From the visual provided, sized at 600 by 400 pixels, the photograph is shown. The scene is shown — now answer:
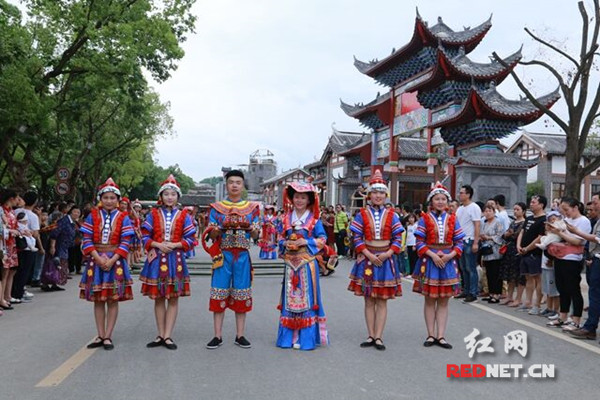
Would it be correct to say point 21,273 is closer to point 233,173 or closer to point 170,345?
point 170,345

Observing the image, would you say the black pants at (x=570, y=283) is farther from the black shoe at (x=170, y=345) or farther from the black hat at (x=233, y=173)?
the black shoe at (x=170, y=345)

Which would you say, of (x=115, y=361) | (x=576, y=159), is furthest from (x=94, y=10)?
(x=576, y=159)

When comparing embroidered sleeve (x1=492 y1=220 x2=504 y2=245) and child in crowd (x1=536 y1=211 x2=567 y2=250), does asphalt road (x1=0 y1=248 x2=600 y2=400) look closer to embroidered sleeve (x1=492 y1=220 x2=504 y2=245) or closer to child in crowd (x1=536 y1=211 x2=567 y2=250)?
→ child in crowd (x1=536 y1=211 x2=567 y2=250)

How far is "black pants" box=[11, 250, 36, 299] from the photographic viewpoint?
28.5 feet

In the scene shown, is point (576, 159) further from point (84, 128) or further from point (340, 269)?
point (84, 128)

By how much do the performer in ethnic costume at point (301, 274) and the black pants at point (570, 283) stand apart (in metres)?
3.23

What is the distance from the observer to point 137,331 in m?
6.51

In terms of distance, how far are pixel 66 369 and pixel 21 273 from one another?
465cm

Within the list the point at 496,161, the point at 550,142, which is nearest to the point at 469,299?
the point at 496,161

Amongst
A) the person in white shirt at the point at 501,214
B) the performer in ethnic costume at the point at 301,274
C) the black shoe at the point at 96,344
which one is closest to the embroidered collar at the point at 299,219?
the performer in ethnic costume at the point at 301,274

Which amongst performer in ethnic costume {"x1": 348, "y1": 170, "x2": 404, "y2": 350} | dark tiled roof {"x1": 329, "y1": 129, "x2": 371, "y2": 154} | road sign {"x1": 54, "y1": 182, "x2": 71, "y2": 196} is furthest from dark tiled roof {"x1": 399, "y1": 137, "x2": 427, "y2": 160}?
performer in ethnic costume {"x1": 348, "y1": 170, "x2": 404, "y2": 350}

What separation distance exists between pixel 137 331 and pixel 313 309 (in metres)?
2.27

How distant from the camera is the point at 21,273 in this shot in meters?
8.79

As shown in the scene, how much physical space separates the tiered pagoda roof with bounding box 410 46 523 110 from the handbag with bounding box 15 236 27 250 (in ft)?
53.2
